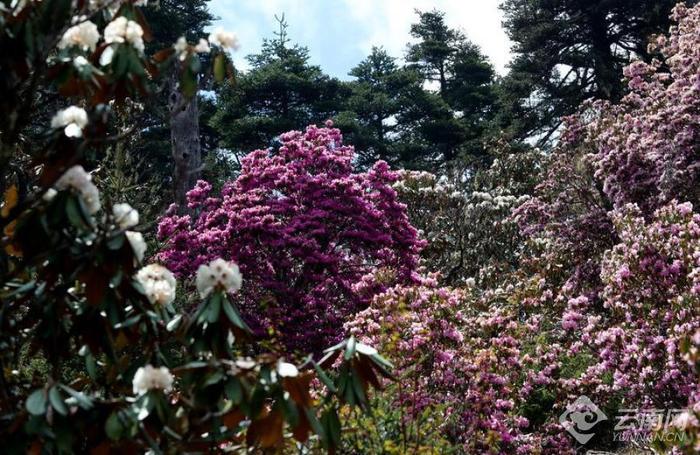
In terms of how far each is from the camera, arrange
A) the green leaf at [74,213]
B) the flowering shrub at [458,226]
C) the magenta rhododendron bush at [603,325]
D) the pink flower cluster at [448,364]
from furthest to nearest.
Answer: the flowering shrub at [458,226]
the magenta rhododendron bush at [603,325]
the pink flower cluster at [448,364]
the green leaf at [74,213]

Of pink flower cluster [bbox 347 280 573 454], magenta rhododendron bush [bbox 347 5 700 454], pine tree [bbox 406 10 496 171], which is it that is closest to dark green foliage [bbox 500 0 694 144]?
pine tree [bbox 406 10 496 171]

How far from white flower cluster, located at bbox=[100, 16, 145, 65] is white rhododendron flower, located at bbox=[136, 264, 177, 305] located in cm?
74

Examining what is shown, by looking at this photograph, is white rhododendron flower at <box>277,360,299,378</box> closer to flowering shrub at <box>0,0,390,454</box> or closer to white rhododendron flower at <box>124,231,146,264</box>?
flowering shrub at <box>0,0,390,454</box>

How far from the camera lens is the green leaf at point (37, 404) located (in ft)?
7.02

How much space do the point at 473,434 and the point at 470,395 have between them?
271 mm

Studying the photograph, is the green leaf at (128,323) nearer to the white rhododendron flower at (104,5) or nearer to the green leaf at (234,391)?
the green leaf at (234,391)

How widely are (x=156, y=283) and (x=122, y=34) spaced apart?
2.85ft

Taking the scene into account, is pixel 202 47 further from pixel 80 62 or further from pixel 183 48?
pixel 80 62

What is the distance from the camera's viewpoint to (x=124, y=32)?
264cm

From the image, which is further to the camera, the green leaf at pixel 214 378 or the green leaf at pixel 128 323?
the green leaf at pixel 128 323

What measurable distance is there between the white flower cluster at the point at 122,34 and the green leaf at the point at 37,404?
1145mm

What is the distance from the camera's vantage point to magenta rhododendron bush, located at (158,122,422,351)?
28.9 ft

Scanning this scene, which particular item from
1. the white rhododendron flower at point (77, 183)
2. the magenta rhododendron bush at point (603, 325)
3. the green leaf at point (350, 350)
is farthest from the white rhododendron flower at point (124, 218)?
the magenta rhododendron bush at point (603, 325)

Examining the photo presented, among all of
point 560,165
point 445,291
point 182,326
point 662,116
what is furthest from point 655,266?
point 560,165
